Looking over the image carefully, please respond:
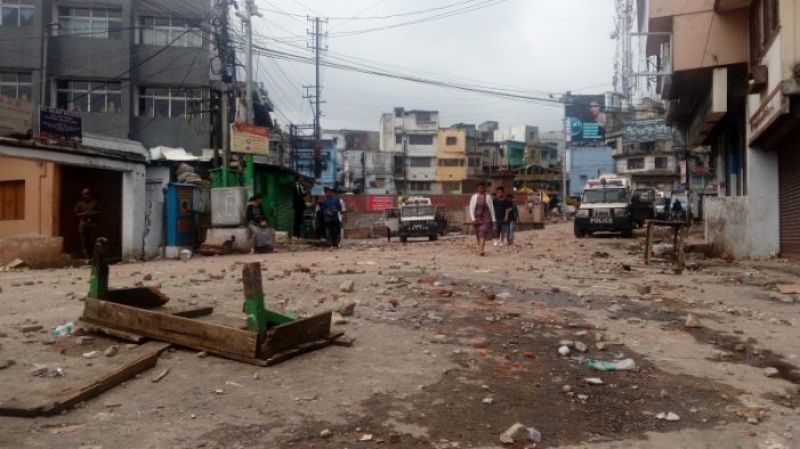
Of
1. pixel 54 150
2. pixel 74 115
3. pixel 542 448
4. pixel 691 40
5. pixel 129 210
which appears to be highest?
pixel 691 40

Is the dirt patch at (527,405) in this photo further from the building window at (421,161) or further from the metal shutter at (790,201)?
the building window at (421,161)

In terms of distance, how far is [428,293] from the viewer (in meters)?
7.89

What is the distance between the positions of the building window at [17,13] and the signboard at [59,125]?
665 inches

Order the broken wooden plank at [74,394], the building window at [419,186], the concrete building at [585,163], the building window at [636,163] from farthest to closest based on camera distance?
1. the building window at [419,186]
2. the concrete building at [585,163]
3. the building window at [636,163]
4. the broken wooden plank at [74,394]

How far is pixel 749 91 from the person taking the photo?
1349cm

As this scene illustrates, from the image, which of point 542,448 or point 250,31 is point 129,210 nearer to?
point 250,31

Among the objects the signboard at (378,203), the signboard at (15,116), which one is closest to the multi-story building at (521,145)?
the signboard at (378,203)

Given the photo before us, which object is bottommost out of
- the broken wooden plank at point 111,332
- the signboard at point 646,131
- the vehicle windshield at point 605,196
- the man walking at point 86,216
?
the broken wooden plank at point 111,332

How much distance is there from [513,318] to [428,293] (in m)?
1.59

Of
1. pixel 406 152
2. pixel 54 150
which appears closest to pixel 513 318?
pixel 54 150

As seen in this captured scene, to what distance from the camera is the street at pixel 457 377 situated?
362 centimetres

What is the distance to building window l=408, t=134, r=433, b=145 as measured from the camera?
73625mm

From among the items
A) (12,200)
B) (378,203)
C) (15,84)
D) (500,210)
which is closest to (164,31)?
(15,84)

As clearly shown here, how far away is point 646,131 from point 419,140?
27481mm
